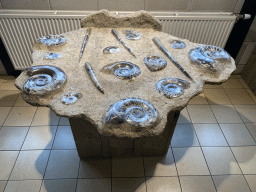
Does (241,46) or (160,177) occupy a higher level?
(241,46)

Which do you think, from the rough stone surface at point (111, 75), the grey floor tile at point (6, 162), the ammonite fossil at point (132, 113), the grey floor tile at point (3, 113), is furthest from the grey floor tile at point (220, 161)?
the grey floor tile at point (3, 113)

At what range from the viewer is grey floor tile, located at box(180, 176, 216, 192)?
224 cm

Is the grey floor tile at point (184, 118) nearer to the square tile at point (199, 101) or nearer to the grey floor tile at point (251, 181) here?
the square tile at point (199, 101)

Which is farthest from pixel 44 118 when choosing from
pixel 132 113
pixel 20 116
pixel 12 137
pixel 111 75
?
pixel 132 113

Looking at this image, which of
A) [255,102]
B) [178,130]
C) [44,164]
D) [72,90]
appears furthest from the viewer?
[255,102]

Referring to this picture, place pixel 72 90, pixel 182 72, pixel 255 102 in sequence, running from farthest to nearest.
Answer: pixel 255 102, pixel 182 72, pixel 72 90

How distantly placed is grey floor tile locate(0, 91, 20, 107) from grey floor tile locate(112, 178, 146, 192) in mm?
2120

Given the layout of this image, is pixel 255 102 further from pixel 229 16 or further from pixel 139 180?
pixel 139 180

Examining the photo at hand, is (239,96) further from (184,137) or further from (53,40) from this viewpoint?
(53,40)

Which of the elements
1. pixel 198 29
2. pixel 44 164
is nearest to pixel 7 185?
pixel 44 164

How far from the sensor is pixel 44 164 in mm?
2418

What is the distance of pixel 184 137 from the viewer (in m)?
2.78

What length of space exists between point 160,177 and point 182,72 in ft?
4.16

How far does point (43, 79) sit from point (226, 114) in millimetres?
2702
